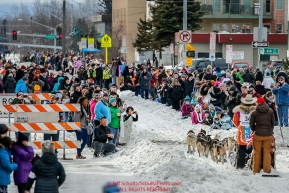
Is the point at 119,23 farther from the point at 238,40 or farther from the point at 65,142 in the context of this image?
the point at 65,142

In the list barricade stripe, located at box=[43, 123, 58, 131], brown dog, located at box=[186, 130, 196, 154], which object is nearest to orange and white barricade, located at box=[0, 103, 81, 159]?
barricade stripe, located at box=[43, 123, 58, 131]

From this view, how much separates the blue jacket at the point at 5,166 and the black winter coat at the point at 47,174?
32.3 inches

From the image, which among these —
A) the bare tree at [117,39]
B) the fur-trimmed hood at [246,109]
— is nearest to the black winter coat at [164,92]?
the fur-trimmed hood at [246,109]

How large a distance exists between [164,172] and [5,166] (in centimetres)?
405

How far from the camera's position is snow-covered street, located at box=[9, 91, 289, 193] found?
1425 centimetres

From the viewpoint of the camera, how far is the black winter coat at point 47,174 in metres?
11.1

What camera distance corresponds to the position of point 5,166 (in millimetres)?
12055

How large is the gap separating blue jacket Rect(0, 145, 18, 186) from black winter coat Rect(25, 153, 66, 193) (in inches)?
32.3

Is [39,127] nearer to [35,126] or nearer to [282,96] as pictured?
[35,126]

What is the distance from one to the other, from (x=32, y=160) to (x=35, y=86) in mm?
15827

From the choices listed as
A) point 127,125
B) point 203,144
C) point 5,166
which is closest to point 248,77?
point 127,125

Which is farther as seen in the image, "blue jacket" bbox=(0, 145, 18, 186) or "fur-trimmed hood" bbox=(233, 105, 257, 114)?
"fur-trimmed hood" bbox=(233, 105, 257, 114)

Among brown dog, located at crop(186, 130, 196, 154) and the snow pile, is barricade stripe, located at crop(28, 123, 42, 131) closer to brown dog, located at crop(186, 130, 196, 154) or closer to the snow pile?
the snow pile

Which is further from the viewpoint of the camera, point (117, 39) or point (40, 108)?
point (117, 39)
